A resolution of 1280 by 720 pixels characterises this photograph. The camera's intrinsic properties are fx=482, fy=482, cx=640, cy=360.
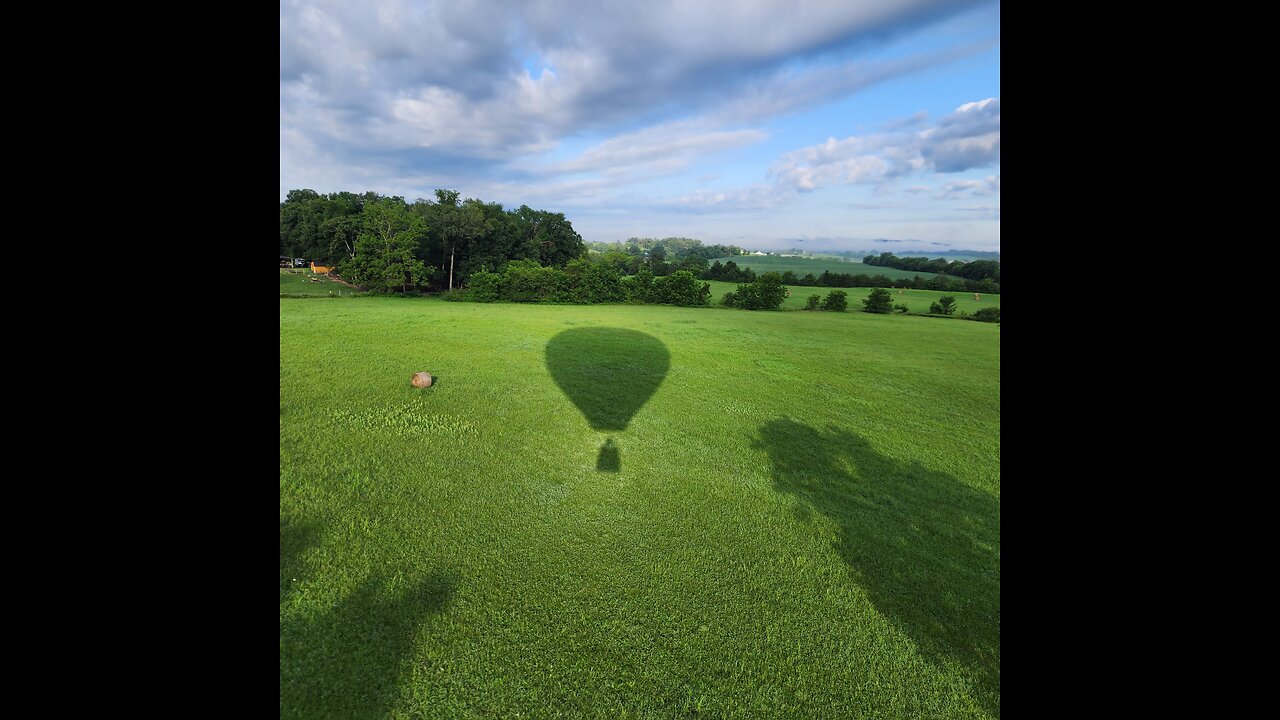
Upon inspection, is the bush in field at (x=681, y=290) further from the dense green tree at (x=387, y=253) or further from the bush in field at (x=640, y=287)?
the dense green tree at (x=387, y=253)

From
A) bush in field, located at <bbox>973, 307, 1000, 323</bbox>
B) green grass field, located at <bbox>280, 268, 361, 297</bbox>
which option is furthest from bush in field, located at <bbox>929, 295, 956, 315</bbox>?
green grass field, located at <bbox>280, 268, 361, 297</bbox>

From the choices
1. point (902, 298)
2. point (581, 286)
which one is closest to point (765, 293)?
point (902, 298)
